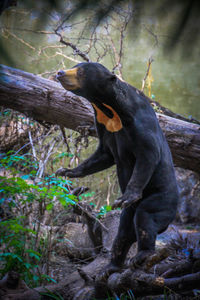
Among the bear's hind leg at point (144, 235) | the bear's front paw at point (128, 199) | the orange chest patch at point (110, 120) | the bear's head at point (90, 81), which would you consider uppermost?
the bear's head at point (90, 81)

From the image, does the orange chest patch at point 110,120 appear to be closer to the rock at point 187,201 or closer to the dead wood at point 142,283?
the dead wood at point 142,283

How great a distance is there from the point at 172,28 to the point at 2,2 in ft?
1.31

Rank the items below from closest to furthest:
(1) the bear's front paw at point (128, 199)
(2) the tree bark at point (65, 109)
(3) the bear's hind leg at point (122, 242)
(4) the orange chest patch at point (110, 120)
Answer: (1) the bear's front paw at point (128, 199), (4) the orange chest patch at point (110, 120), (3) the bear's hind leg at point (122, 242), (2) the tree bark at point (65, 109)

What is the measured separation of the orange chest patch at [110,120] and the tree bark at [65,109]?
55.1 inches

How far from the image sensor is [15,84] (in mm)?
3670

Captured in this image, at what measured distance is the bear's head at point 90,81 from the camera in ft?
6.29

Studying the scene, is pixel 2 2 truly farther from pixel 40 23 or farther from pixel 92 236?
pixel 92 236

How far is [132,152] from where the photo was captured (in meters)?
2.11

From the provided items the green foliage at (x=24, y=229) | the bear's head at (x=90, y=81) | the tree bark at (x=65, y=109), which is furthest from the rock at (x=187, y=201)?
the bear's head at (x=90, y=81)

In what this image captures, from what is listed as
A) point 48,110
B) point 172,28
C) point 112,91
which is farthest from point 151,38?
point 48,110

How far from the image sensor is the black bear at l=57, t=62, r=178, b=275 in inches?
75.6

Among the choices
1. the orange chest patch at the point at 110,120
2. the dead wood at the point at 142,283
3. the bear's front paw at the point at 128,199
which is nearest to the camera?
the dead wood at the point at 142,283

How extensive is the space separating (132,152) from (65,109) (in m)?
1.82

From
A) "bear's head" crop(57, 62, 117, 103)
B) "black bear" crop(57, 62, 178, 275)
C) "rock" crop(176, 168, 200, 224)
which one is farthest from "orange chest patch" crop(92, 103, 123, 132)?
"rock" crop(176, 168, 200, 224)
